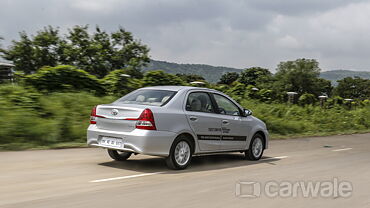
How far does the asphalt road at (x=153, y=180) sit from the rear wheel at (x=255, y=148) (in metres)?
0.27

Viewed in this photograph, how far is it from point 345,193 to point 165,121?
10.3 feet

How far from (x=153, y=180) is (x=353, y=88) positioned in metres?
161

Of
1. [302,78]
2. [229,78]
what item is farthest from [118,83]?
[229,78]

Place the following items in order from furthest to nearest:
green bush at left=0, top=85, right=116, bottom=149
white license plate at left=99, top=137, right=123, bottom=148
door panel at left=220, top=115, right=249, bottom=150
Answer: green bush at left=0, top=85, right=116, bottom=149 < door panel at left=220, top=115, right=249, bottom=150 < white license plate at left=99, top=137, right=123, bottom=148

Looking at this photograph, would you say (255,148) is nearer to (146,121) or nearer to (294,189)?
(294,189)

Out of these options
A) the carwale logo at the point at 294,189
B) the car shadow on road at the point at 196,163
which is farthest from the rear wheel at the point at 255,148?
the carwale logo at the point at 294,189

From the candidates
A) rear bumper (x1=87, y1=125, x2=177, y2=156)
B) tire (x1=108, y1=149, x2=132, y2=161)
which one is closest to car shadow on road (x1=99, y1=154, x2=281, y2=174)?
tire (x1=108, y1=149, x2=132, y2=161)

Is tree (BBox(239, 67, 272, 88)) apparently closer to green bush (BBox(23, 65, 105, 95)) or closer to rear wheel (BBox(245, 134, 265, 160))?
green bush (BBox(23, 65, 105, 95))

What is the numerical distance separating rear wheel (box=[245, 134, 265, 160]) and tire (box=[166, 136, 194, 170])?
237cm

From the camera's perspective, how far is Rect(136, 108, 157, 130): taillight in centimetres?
738

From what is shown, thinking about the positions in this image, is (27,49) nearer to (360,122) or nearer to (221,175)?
(360,122)

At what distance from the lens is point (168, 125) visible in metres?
7.66

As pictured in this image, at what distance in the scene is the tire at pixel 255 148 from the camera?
1015cm

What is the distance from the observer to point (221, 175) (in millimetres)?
7914
